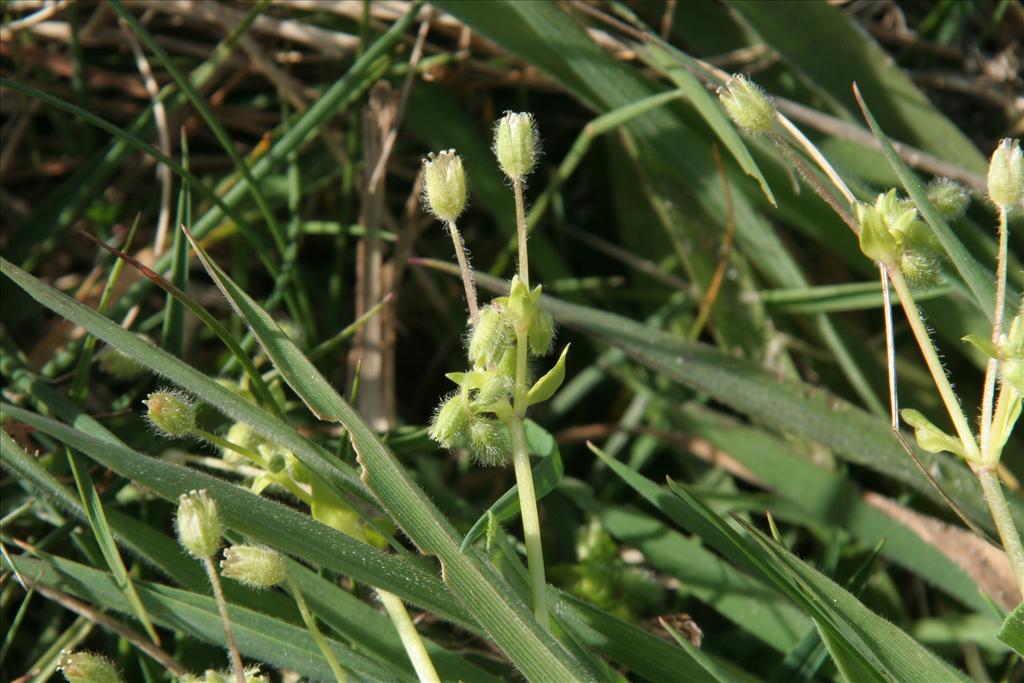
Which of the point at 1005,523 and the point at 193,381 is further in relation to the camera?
the point at 193,381

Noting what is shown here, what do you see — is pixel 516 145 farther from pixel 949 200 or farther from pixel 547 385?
pixel 949 200

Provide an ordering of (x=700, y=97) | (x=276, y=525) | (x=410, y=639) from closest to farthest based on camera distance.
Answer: (x=276, y=525), (x=410, y=639), (x=700, y=97)

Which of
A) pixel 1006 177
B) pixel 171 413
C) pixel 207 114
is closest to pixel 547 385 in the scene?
pixel 171 413

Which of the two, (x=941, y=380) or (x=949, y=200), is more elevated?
(x=949, y=200)

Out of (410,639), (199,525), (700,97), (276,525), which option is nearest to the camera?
(199,525)

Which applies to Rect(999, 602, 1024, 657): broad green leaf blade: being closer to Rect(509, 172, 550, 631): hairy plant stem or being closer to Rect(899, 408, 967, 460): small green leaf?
Rect(899, 408, 967, 460): small green leaf

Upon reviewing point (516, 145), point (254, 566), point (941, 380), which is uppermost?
point (516, 145)

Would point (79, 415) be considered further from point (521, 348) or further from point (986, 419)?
point (986, 419)
